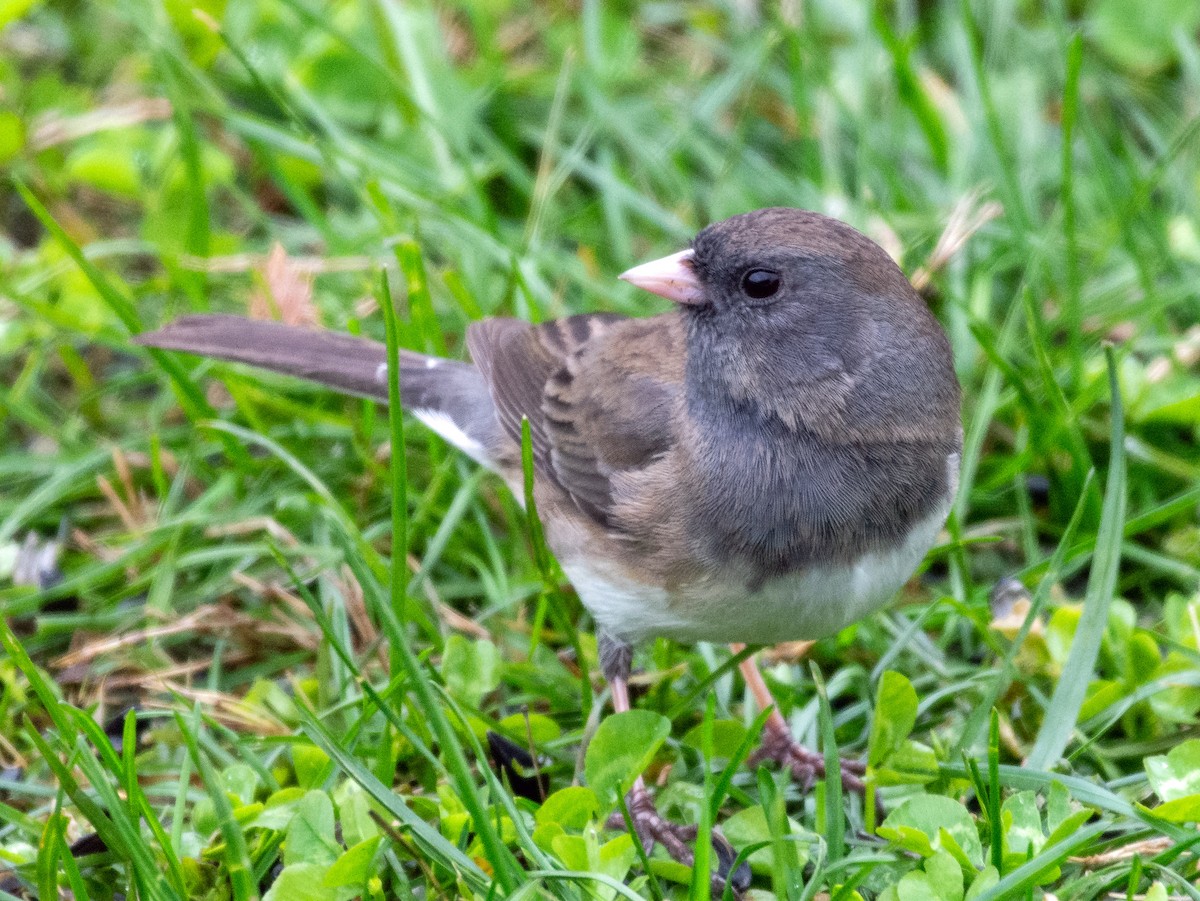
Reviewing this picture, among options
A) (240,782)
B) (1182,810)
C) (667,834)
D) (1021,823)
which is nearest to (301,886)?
(240,782)

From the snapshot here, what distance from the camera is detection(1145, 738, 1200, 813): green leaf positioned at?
6.59 feet

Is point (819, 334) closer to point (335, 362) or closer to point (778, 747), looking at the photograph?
point (778, 747)

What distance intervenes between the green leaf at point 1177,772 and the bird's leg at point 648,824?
641 mm

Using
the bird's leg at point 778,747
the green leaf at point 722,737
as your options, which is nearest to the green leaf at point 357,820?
the green leaf at point 722,737

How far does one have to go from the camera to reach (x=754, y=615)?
206cm

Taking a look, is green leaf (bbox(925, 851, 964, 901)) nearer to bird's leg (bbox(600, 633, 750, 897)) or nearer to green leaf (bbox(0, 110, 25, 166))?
bird's leg (bbox(600, 633, 750, 897))

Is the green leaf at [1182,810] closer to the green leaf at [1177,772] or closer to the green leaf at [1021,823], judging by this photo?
the green leaf at [1177,772]

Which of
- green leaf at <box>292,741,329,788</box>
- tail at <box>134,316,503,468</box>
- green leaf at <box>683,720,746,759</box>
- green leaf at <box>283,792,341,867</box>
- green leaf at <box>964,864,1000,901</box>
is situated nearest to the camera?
green leaf at <box>964,864,1000,901</box>

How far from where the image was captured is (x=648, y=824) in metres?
2.24

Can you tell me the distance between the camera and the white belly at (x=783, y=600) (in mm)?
2037

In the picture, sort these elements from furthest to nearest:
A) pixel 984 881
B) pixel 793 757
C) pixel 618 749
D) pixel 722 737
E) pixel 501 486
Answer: pixel 501 486
pixel 793 757
pixel 722 737
pixel 618 749
pixel 984 881

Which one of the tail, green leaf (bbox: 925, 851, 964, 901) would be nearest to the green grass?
green leaf (bbox: 925, 851, 964, 901)

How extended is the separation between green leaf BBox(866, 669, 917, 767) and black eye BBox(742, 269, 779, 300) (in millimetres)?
651

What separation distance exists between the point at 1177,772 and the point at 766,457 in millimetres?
784
